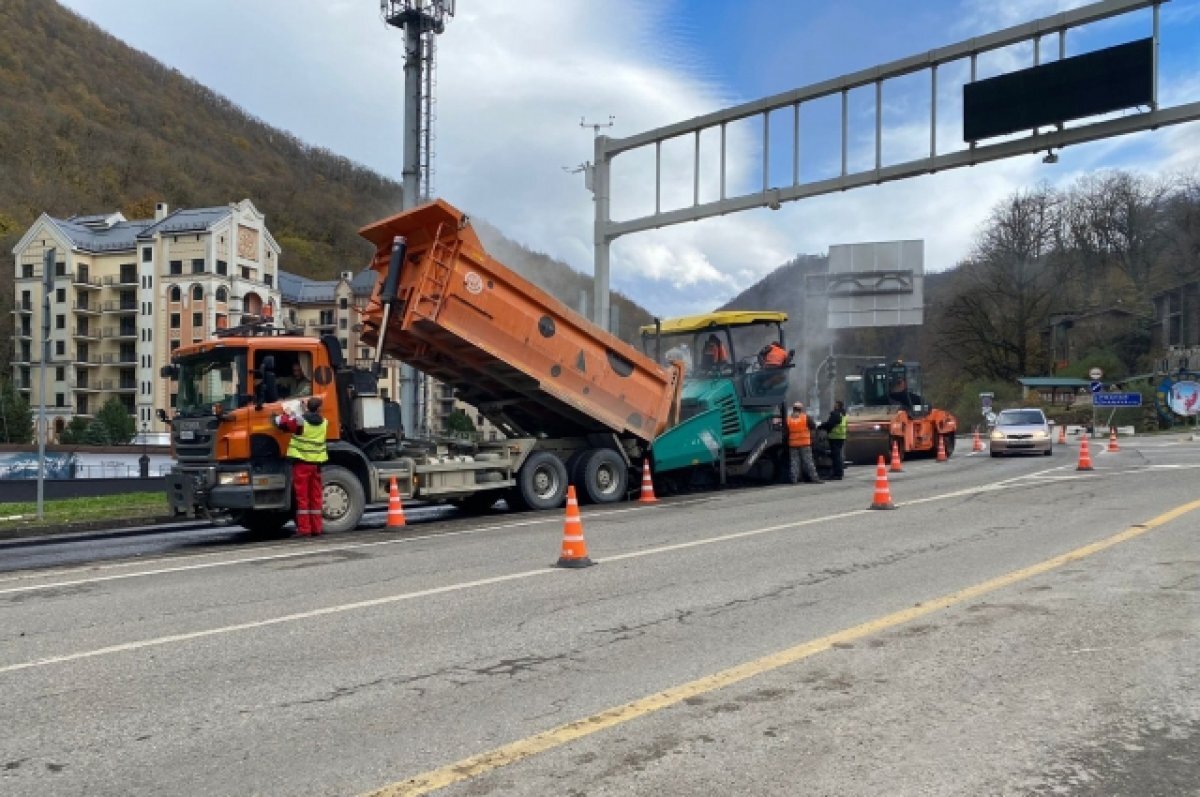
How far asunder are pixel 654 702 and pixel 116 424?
177ft

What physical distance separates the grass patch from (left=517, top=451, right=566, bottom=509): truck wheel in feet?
21.0

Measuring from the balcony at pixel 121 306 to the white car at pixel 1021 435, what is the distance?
5415 cm

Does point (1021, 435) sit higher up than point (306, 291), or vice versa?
point (306, 291)

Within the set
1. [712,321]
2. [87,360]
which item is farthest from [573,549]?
[87,360]

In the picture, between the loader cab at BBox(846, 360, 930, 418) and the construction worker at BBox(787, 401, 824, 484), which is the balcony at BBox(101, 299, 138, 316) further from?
the construction worker at BBox(787, 401, 824, 484)

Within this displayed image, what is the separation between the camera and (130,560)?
416 inches

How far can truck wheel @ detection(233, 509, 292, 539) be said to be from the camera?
13.0 metres

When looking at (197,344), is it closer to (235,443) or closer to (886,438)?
(235,443)

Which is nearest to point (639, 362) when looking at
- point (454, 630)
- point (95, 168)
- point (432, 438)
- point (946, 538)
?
point (432, 438)

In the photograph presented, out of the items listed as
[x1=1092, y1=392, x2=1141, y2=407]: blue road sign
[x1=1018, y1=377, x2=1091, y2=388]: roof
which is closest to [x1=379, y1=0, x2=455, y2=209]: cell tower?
[x1=1092, y1=392, x2=1141, y2=407]: blue road sign

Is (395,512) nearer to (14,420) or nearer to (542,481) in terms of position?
(542,481)

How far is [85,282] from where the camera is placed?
63125 millimetres

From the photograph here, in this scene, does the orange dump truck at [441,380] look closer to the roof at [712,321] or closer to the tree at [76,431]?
the roof at [712,321]

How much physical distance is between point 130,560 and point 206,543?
198 centimetres
